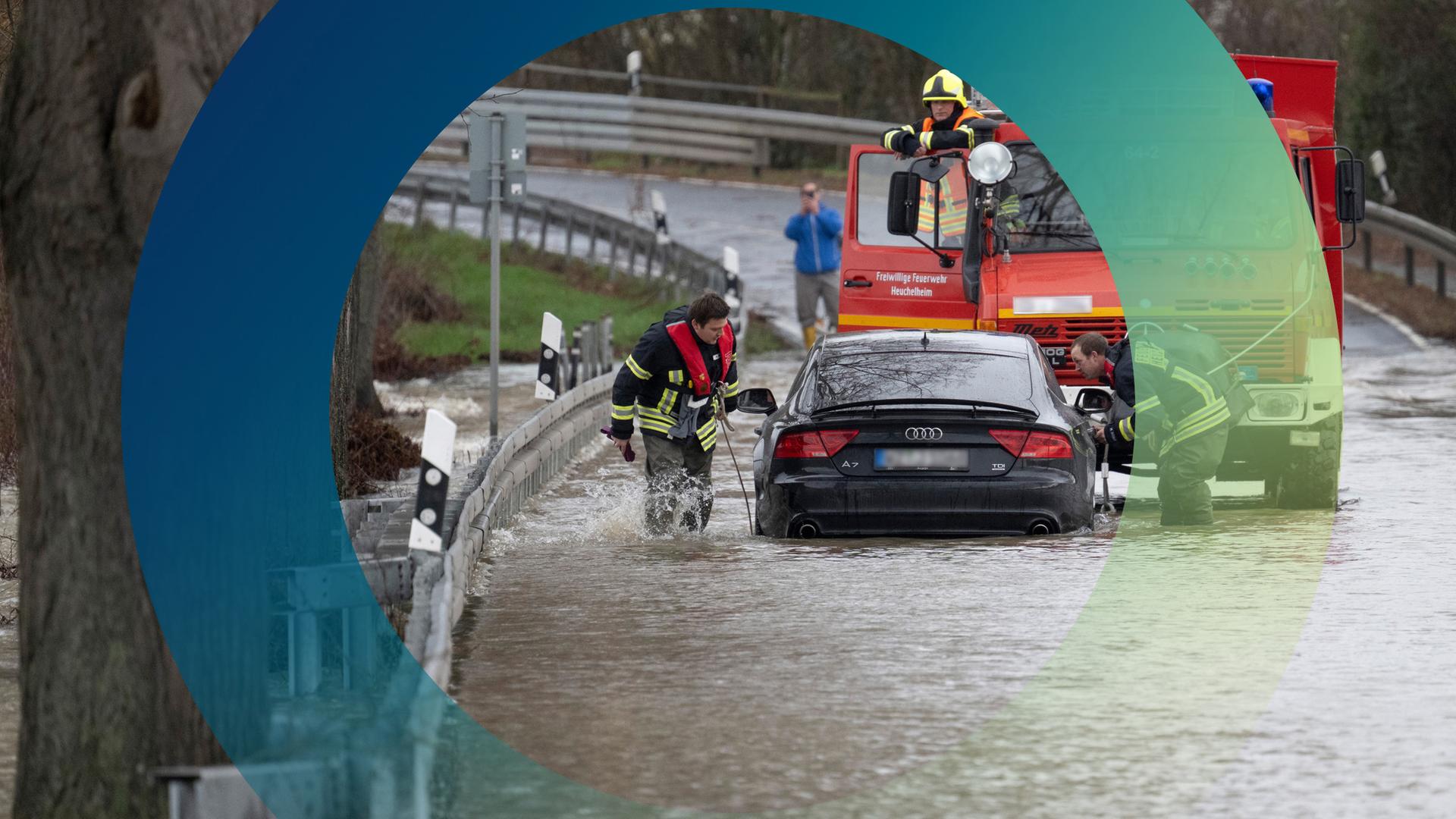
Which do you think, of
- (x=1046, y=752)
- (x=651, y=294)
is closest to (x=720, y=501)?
(x=1046, y=752)

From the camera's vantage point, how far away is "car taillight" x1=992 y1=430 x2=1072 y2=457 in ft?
39.0

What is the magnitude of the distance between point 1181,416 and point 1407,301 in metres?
17.3

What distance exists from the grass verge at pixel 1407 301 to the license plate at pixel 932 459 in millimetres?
16008

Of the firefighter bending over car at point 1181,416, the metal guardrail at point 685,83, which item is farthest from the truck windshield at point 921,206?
the metal guardrail at point 685,83

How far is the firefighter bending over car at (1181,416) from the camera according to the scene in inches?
501

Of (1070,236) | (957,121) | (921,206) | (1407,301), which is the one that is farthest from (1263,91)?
(1407,301)

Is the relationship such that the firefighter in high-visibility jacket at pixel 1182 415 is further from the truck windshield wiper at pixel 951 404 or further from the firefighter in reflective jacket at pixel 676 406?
the firefighter in reflective jacket at pixel 676 406

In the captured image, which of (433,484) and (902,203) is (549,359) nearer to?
(902,203)

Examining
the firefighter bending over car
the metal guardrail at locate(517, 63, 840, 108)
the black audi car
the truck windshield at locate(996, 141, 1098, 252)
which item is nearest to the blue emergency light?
the truck windshield at locate(996, 141, 1098, 252)

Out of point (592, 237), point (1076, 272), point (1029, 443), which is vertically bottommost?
point (1029, 443)

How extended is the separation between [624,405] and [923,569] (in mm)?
A: 2471

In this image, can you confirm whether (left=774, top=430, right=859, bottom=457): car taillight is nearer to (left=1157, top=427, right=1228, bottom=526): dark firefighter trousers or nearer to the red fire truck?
(left=1157, top=427, right=1228, bottom=526): dark firefighter trousers

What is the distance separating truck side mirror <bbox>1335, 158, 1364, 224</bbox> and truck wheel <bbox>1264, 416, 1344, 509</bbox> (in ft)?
5.74

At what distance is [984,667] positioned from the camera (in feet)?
28.9
